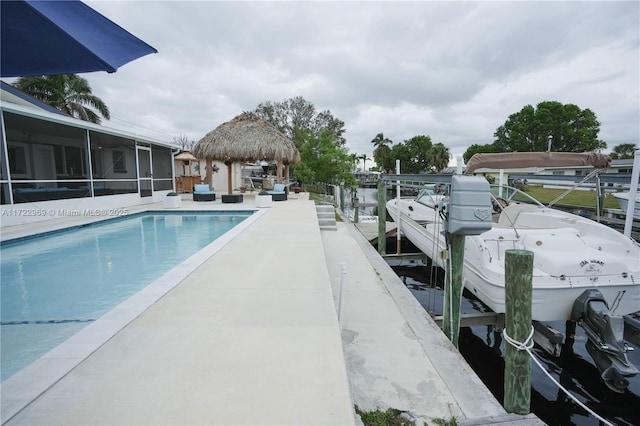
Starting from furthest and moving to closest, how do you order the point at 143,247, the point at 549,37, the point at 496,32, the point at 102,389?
1. the point at 549,37
2. the point at 496,32
3. the point at 143,247
4. the point at 102,389

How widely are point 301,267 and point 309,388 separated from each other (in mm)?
2374

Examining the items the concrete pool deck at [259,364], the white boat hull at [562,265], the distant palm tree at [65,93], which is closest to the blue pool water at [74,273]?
the concrete pool deck at [259,364]

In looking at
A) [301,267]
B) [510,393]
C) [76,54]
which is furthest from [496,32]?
[76,54]

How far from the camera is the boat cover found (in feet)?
21.9

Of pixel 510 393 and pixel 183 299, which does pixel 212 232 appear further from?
pixel 510 393

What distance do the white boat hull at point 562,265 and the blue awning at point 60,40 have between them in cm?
485

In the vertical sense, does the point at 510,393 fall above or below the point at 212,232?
below

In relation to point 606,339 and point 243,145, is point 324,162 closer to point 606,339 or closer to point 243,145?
point 243,145

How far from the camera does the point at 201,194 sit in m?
13.1

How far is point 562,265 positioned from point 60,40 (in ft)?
18.2

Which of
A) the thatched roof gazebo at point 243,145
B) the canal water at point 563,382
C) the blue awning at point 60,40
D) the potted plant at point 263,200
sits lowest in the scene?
the canal water at point 563,382

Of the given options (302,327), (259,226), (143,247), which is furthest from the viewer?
(259,226)

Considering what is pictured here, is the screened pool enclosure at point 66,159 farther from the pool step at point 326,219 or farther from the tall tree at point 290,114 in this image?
the tall tree at point 290,114

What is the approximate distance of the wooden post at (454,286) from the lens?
145 inches
